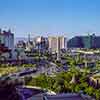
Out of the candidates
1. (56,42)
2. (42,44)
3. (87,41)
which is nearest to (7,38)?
(42,44)

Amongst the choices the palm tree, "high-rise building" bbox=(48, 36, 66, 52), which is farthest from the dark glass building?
the palm tree

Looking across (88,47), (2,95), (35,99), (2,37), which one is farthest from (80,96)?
(88,47)

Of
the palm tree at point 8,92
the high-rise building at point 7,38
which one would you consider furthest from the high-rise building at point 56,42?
the palm tree at point 8,92

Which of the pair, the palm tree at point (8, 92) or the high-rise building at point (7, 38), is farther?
the high-rise building at point (7, 38)

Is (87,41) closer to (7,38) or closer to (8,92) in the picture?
(7,38)

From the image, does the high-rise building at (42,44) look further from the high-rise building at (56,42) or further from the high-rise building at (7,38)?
the high-rise building at (7,38)

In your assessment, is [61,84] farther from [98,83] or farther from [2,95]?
[2,95]

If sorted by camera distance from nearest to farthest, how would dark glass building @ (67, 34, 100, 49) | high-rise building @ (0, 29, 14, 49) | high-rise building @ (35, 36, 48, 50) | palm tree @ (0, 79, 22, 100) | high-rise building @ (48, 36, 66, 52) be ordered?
palm tree @ (0, 79, 22, 100) < high-rise building @ (0, 29, 14, 49) < high-rise building @ (35, 36, 48, 50) < high-rise building @ (48, 36, 66, 52) < dark glass building @ (67, 34, 100, 49)

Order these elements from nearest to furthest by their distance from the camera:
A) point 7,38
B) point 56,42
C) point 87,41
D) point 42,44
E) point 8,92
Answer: point 8,92 < point 7,38 < point 42,44 < point 56,42 < point 87,41

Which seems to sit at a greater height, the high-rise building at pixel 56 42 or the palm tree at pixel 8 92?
the high-rise building at pixel 56 42

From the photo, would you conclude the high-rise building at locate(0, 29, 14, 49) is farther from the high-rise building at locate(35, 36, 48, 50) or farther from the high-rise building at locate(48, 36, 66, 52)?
the high-rise building at locate(48, 36, 66, 52)

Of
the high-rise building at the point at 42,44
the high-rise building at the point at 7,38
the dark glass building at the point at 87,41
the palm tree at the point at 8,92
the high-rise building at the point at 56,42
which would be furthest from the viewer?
the dark glass building at the point at 87,41

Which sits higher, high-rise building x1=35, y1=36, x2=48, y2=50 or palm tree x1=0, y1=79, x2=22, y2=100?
high-rise building x1=35, y1=36, x2=48, y2=50
